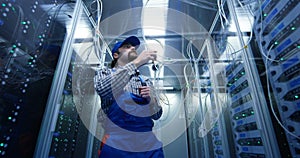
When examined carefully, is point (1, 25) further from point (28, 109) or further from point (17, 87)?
point (28, 109)

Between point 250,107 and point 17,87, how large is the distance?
1.42m

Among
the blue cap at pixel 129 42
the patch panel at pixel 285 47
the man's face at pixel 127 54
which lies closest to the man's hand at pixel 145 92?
the man's face at pixel 127 54

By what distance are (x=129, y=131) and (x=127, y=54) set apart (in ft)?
1.92

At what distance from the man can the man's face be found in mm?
168

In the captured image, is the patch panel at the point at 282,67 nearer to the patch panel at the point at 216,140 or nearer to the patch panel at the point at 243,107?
the patch panel at the point at 243,107

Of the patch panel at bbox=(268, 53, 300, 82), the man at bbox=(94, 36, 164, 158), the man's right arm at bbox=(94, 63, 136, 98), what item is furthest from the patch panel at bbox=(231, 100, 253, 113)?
the man's right arm at bbox=(94, 63, 136, 98)

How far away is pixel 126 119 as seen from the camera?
941mm

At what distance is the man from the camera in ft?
2.92

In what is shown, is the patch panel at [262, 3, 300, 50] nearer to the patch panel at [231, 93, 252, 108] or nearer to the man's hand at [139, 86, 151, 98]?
the patch panel at [231, 93, 252, 108]

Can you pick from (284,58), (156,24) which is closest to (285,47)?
(284,58)

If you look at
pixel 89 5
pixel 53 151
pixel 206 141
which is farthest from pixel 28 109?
pixel 206 141

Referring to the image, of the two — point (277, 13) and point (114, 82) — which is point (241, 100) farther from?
point (114, 82)

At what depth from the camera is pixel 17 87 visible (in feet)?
2.55

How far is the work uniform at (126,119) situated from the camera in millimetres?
888
